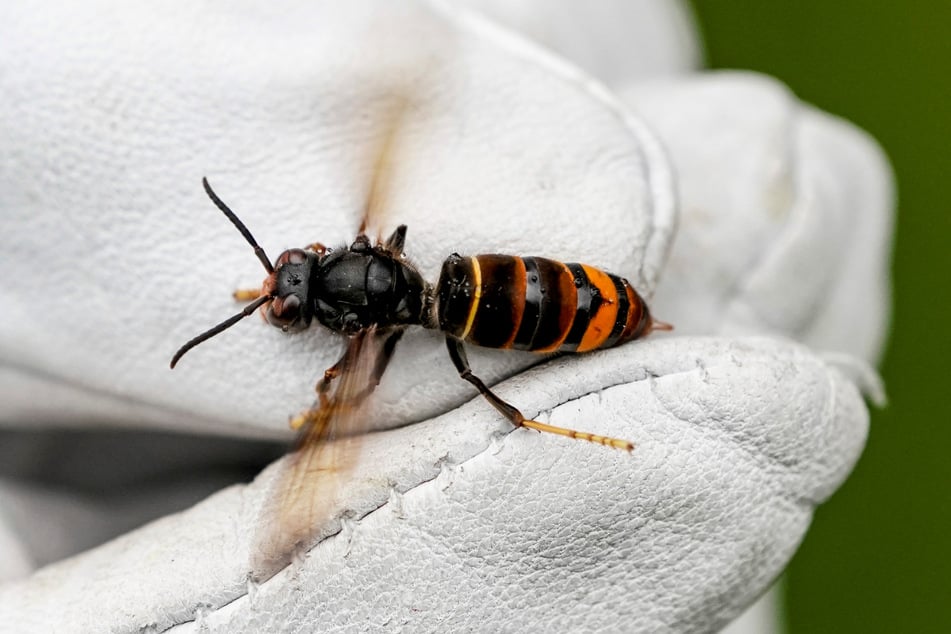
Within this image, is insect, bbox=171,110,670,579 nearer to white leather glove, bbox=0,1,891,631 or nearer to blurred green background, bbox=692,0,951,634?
white leather glove, bbox=0,1,891,631

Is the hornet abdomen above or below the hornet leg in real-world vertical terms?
above

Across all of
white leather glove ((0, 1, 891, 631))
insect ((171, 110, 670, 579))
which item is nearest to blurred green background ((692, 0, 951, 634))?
white leather glove ((0, 1, 891, 631))

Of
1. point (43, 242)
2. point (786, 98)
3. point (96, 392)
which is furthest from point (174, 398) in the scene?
point (786, 98)

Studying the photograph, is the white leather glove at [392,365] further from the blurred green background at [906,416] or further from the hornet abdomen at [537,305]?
the blurred green background at [906,416]

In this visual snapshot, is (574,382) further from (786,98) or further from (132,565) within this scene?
(786,98)

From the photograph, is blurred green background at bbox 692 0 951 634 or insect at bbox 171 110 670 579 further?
blurred green background at bbox 692 0 951 634

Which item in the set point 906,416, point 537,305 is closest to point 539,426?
point 537,305
